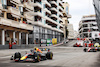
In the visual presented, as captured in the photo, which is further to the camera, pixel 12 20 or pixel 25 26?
pixel 25 26

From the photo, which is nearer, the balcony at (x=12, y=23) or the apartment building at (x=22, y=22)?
the balcony at (x=12, y=23)

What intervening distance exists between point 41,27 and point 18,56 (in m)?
45.6

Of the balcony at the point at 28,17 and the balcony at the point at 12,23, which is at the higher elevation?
the balcony at the point at 28,17

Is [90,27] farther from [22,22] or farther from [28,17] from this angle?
[22,22]

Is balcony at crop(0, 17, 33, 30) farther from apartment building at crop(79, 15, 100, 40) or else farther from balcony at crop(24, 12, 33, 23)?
apartment building at crop(79, 15, 100, 40)

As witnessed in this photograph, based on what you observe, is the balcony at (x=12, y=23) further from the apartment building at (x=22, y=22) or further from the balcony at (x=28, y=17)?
the balcony at (x=28, y=17)

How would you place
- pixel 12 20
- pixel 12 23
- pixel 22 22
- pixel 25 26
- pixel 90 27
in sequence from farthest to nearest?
1. pixel 90 27
2. pixel 22 22
3. pixel 25 26
4. pixel 12 23
5. pixel 12 20

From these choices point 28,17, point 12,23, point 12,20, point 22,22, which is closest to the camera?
point 12,20

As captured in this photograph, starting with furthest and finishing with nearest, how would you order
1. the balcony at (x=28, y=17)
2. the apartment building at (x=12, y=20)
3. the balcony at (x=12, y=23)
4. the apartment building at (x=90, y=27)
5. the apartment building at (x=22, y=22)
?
the apartment building at (x=90, y=27)
the balcony at (x=28, y=17)
the apartment building at (x=22, y=22)
the apartment building at (x=12, y=20)
the balcony at (x=12, y=23)

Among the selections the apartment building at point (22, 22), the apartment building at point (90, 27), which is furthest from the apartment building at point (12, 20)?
the apartment building at point (90, 27)

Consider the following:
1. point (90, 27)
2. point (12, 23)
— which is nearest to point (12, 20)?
point (12, 23)

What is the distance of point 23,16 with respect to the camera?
48.0 m

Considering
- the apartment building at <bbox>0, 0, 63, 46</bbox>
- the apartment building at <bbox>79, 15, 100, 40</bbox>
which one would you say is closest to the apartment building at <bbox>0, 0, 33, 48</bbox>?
the apartment building at <bbox>0, 0, 63, 46</bbox>

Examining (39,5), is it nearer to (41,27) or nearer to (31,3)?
(31,3)
